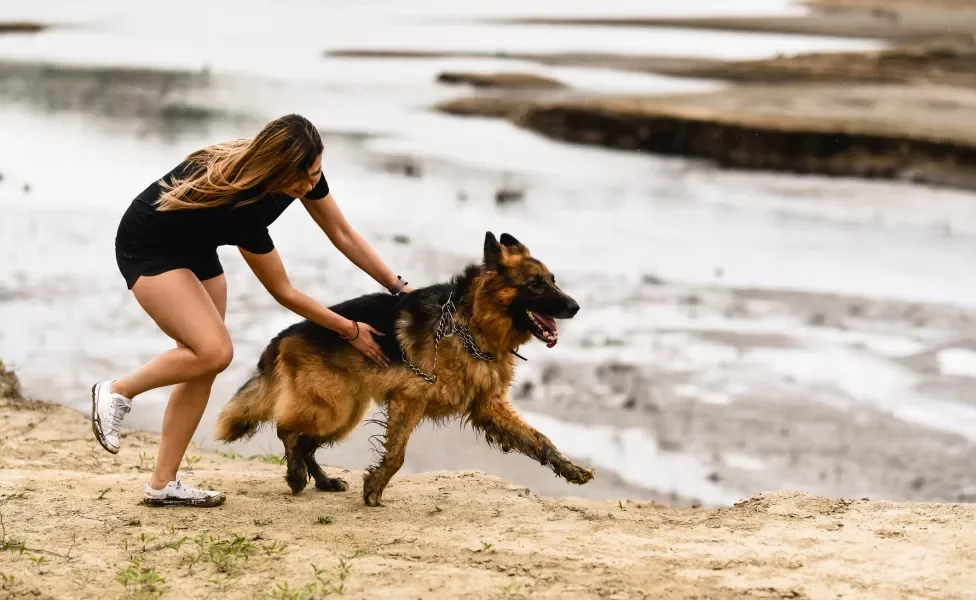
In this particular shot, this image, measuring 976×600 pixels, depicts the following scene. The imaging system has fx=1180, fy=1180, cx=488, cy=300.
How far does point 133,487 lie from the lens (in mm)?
6578

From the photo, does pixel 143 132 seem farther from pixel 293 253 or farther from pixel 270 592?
pixel 270 592

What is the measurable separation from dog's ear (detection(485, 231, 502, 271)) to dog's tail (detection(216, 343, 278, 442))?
4.43ft

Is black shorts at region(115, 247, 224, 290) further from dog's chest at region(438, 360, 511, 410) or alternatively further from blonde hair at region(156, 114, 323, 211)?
dog's chest at region(438, 360, 511, 410)

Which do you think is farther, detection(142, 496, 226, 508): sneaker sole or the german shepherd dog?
the german shepherd dog

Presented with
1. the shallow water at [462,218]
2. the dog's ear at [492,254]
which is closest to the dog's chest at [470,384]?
the dog's ear at [492,254]

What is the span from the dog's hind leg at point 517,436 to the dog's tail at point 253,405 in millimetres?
1157

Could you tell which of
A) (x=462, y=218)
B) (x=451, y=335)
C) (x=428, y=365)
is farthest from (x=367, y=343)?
(x=462, y=218)

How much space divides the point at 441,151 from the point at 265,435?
11.5 meters

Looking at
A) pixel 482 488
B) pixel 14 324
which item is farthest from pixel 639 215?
pixel 482 488

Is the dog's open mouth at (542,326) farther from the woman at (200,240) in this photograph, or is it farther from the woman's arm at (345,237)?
the woman at (200,240)

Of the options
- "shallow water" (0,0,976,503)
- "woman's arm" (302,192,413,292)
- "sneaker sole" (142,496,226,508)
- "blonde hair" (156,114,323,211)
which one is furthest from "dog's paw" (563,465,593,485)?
"shallow water" (0,0,976,503)

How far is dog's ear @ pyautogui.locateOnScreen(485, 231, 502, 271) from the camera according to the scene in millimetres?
6348

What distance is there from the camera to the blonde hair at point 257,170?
18.0 feet

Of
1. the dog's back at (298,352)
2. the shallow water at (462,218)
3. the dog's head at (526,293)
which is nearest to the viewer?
the dog's head at (526,293)
